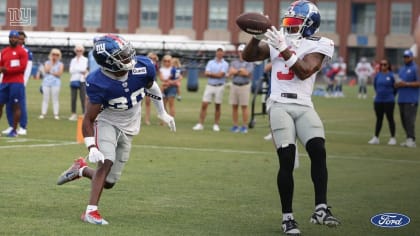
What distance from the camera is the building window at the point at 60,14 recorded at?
77.0m

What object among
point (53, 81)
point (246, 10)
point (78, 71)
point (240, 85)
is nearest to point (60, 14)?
point (246, 10)

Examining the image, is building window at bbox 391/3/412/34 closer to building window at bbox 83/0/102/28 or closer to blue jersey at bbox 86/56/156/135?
building window at bbox 83/0/102/28

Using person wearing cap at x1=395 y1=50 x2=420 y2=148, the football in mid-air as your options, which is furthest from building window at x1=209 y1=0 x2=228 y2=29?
the football in mid-air

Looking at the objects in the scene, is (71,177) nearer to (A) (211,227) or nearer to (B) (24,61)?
(A) (211,227)

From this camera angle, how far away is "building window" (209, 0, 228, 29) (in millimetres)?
86500

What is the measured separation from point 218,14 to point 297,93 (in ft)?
254

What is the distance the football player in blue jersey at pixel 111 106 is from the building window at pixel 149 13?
76.7 meters

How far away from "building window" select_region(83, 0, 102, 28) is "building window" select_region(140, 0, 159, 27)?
4460 mm

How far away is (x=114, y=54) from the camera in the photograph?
9.58 m

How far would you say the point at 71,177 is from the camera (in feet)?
35.3

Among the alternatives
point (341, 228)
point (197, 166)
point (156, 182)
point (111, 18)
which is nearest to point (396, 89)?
point (197, 166)

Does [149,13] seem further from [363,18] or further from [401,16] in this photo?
[401,16]

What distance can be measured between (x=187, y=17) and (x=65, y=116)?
197 ft

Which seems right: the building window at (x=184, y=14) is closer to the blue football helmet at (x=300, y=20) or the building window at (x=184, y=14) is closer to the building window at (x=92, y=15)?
the building window at (x=92, y=15)
